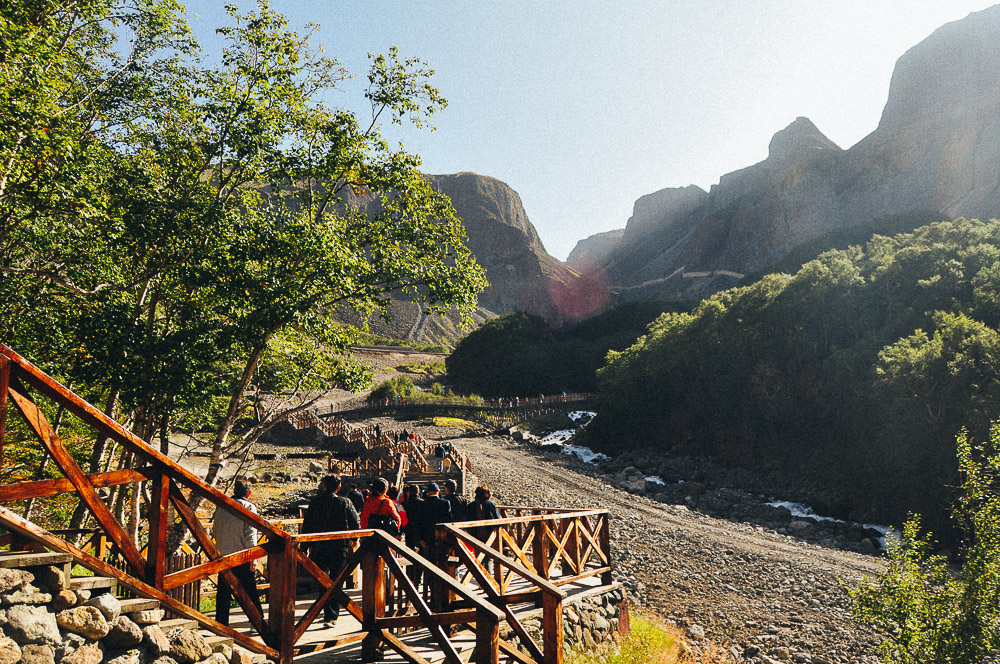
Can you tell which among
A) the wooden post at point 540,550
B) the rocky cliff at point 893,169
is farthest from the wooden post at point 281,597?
the rocky cliff at point 893,169

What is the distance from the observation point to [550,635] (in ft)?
19.2

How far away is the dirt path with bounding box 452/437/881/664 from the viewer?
1434 cm

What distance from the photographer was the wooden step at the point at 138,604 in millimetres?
3913

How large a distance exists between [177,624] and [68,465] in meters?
1.65

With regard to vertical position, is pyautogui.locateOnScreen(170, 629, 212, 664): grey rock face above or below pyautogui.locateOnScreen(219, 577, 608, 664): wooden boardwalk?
above

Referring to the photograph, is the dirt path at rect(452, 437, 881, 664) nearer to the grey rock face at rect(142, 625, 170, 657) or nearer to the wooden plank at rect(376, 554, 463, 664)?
the wooden plank at rect(376, 554, 463, 664)

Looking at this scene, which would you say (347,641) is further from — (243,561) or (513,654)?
(243,561)

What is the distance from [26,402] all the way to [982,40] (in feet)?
483

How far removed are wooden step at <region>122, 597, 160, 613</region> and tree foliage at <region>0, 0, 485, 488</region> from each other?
18.8ft

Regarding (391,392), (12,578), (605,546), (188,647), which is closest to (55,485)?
(12,578)

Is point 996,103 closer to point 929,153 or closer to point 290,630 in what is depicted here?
point 929,153

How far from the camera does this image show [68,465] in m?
3.74

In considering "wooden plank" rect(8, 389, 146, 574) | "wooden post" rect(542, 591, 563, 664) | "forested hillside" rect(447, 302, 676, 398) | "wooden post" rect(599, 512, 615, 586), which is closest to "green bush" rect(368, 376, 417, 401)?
"forested hillside" rect(447, 302, 676, 398)

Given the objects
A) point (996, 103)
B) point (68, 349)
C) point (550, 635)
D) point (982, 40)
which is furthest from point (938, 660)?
point (982, 40)
